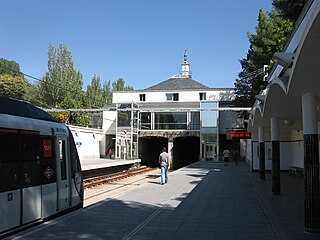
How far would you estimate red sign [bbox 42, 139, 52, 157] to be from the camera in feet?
31.6

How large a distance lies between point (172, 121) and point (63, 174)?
1677 inches

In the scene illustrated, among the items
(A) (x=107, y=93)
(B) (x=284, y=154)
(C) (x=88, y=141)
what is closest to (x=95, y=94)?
(A) (x=107, y=93)

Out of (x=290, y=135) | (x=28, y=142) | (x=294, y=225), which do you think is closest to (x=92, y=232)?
(x=28, y=142)

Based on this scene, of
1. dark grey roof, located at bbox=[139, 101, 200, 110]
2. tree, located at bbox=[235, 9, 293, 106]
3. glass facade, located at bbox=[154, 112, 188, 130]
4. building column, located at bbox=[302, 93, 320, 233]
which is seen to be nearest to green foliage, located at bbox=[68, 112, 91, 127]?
dark grey roof, located at bbox=[139, 101, 200, 110]

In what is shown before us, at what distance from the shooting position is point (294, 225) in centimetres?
881

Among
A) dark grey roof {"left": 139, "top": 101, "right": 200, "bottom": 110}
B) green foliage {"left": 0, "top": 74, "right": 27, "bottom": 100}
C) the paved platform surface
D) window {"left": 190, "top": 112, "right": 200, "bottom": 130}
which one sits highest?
green foliage {"left": 0, "top": 74, "right": 27, "bottom": 100}

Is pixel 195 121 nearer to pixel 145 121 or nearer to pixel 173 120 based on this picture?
pixel 173 120

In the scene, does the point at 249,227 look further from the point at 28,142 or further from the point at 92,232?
the point at 28,142

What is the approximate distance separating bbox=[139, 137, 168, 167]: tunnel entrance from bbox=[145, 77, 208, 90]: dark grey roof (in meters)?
7.77

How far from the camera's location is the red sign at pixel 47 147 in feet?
31.6

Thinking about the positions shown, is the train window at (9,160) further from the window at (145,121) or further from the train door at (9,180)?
the window at (145,121)

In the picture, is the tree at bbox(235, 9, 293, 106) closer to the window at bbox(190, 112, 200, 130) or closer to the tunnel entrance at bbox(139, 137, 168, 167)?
the window at bbox(190, 112, 200, 130)

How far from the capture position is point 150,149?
5869 cm

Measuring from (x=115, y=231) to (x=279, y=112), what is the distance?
8.63 meters
